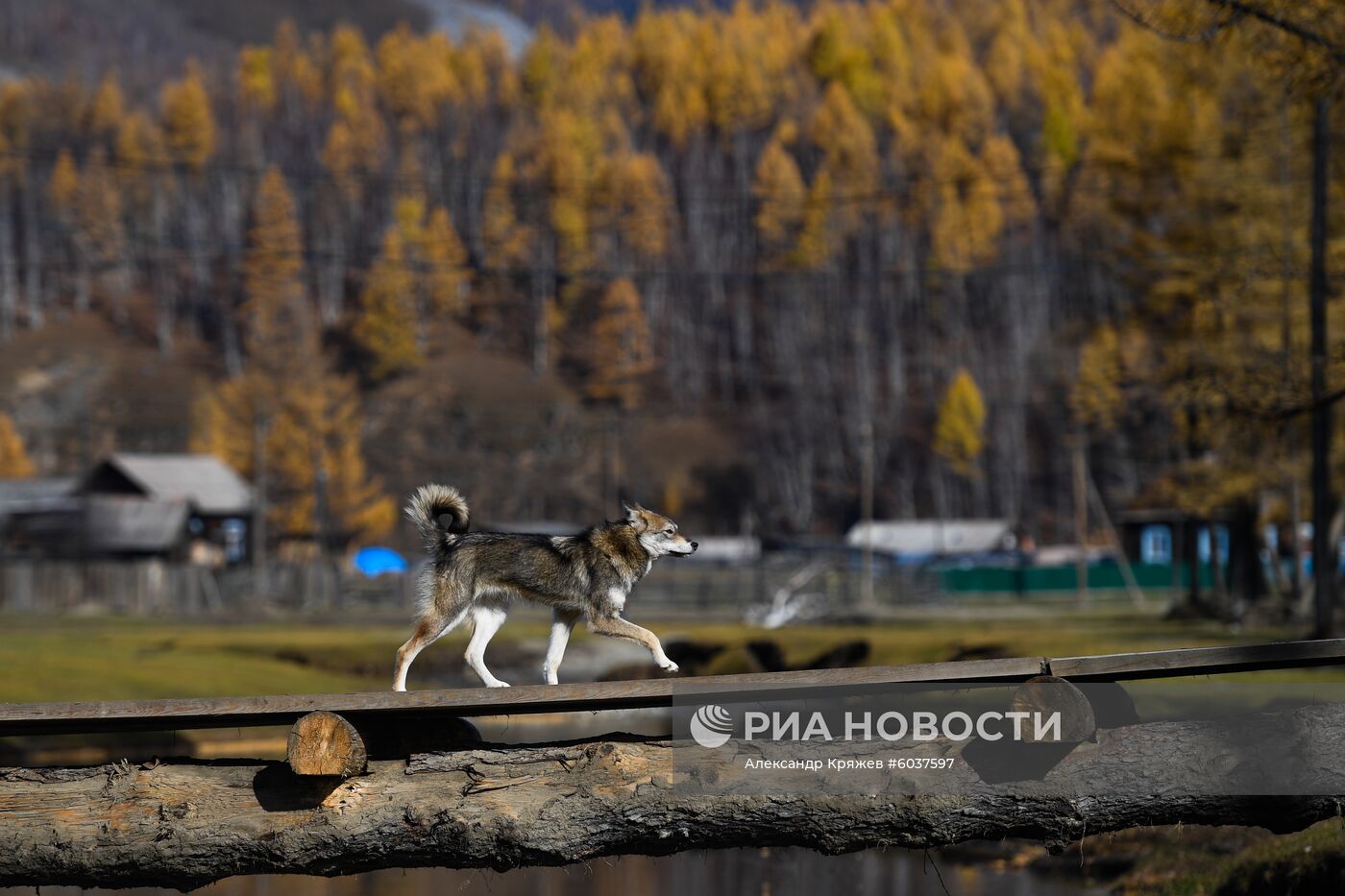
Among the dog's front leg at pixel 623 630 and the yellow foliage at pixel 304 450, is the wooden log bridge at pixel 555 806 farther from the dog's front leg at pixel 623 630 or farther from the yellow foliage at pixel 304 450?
the yellow foliage at pixel 304 450

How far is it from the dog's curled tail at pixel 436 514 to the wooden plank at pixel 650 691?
5.18ft

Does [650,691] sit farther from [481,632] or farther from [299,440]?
[299,440]

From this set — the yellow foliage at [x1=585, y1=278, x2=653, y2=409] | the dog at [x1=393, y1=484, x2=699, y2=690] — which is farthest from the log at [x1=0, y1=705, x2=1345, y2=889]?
the yellow foliage at [x1=585, y1=278, x2=653, y2=409]

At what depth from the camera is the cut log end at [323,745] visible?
10242mm

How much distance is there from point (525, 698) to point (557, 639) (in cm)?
178

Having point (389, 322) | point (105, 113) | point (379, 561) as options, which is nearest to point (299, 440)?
point (379, 561)

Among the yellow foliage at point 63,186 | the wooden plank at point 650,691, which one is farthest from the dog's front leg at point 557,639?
the yellow foliage at point 63,186

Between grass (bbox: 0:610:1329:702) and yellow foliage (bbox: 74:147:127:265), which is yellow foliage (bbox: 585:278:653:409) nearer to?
yellow foliage (bbox: 74:147:127:265)

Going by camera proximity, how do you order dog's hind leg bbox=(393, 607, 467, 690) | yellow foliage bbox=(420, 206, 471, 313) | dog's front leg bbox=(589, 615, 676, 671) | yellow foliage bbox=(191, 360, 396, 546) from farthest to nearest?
yellow foliage bbox=(420, 206, 471, 313) → yellow foliage bbox=(191, 360, 396, 546) → dog's hind leg bbox=(393, 607, 467, 690) → dog's front leg bbox=(589, 615, 676, 671)

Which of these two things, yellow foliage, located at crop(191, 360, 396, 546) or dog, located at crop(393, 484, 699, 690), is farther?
yellow foliage, located at crop(191, 360, 396, 546)

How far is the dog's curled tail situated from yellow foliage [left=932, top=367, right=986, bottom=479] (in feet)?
369

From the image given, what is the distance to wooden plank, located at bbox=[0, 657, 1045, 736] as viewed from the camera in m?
10.0

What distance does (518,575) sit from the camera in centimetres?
1178

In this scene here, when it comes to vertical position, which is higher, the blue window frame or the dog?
the dog
